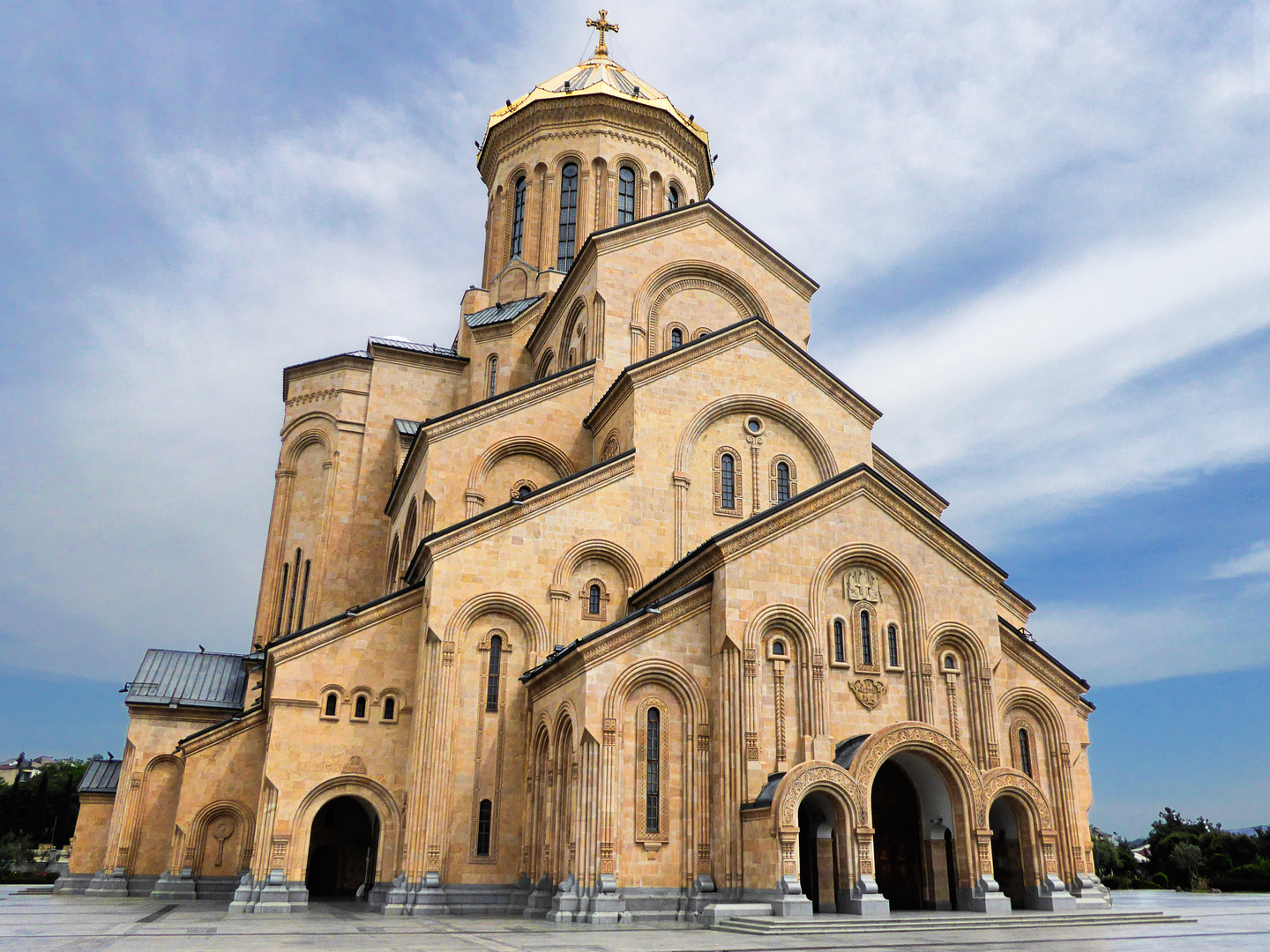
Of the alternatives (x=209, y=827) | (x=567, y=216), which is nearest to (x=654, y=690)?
(x=209, y=827)

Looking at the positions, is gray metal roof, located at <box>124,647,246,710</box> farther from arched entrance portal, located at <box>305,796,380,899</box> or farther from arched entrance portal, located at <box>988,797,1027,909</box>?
arched entrance portal, located at <box>988,797,1027,909</box>

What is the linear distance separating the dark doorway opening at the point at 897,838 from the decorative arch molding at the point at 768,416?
26.6ft

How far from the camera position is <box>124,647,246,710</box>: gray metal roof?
30.5 meters

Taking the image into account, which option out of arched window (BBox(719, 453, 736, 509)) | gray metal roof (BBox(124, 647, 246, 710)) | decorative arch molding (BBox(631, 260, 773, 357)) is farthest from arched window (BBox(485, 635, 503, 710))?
gray metal roof (BBox(124, 647, 246, 710))

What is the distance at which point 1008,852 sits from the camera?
67.4ft

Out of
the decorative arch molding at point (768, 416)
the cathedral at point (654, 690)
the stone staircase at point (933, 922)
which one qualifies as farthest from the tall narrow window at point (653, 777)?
the decorative arch molding at point (768, 416)

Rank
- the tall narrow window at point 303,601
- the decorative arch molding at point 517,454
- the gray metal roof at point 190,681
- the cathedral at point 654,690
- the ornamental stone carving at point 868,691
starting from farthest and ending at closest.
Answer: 1. the tall narrow window at point 303,601
2. the gray metal roof at point 190,681
3. the decorative arch molding at point 517,454
4. the ornamental stone carving at point 868,691
5. the cathedral at point 654,690

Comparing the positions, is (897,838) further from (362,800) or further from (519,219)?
(519,219)

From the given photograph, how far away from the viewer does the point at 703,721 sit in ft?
64.2

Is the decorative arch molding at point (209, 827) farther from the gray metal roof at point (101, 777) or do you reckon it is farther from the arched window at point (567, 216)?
the arched window at point (567, 216)

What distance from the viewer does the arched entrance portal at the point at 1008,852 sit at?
788 inches

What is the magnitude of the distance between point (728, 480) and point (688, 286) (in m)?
7.51

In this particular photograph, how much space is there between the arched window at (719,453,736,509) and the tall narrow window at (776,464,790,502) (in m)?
1.25

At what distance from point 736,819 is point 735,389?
1149cm
